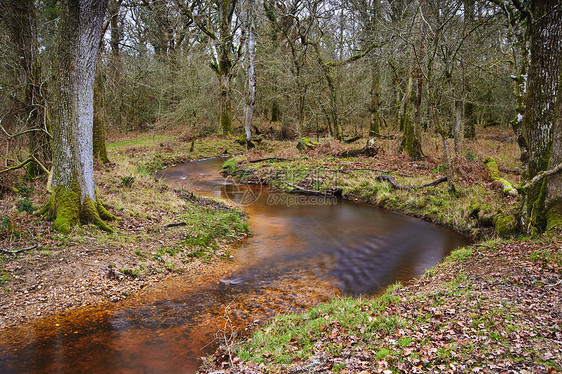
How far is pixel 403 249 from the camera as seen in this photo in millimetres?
10062

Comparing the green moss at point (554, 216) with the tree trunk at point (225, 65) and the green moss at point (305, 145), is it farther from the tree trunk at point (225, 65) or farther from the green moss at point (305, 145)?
the tree trunk at point (225, 65)

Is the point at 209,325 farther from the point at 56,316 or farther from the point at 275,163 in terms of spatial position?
the point at 275,163

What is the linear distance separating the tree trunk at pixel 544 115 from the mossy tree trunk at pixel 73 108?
9320mm

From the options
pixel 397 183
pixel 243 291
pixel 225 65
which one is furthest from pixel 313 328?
pixel 225 65

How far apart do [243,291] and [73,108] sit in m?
5.48

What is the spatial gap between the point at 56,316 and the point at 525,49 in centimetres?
1046

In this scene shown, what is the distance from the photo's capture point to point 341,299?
638cm

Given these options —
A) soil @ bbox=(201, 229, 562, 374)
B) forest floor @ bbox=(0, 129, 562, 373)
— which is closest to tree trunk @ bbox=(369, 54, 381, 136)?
forest floor @ bbox=(0, 129, 562, 373)

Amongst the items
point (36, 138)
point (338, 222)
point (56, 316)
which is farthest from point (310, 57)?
point (56, 316)

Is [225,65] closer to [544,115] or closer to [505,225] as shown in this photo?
[505,225]

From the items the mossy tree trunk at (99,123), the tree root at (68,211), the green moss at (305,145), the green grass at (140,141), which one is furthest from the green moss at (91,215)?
the green grass at (140,141)

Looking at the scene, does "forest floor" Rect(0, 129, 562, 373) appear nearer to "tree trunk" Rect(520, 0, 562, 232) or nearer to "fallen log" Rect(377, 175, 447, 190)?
"fallen log" Rect(377, 175, 447, 190)

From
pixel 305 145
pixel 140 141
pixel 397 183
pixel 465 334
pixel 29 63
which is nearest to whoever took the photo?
pixel 465 334

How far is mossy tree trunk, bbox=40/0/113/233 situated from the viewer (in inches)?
288
